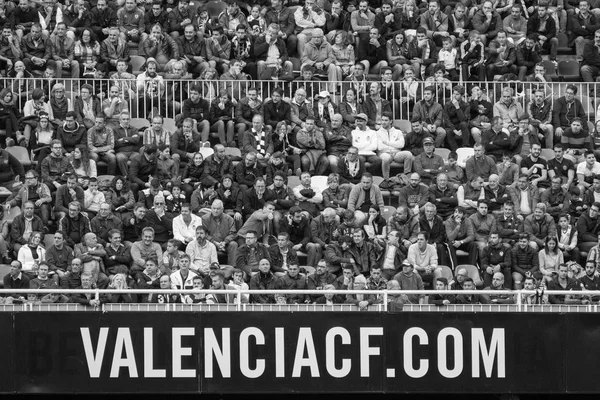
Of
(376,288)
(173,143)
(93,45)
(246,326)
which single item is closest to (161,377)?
(246,326)

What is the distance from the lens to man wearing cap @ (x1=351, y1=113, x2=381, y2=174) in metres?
26.4

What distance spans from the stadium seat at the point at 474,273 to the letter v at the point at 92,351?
537 cm

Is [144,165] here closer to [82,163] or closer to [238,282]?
[82,163]

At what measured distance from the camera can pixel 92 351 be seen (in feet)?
71.1

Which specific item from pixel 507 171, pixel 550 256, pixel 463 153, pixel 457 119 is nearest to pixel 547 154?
pixel 507 171

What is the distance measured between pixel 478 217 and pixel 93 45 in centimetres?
714

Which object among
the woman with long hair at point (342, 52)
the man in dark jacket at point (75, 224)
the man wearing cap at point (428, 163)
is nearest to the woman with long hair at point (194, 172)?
the man in dark jacket at point (75, 224)

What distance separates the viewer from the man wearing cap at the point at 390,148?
26.4 m

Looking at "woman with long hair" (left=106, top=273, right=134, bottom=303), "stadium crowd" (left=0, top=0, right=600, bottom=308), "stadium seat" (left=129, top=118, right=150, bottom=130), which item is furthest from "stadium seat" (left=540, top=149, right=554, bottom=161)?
"woman with long hair" (left=106, top=273, right=134, bottom=303)

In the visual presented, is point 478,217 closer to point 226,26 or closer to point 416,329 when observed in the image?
point 416,329

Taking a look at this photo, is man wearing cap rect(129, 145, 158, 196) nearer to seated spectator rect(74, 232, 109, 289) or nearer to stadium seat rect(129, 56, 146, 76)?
seated spectator rect(74, 232, 109, 289)

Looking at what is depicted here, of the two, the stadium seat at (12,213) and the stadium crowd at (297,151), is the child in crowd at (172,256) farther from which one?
the stadium seat at (12,213)

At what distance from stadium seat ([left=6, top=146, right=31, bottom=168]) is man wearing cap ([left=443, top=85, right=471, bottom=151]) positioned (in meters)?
6.54

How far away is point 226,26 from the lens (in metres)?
28.9
